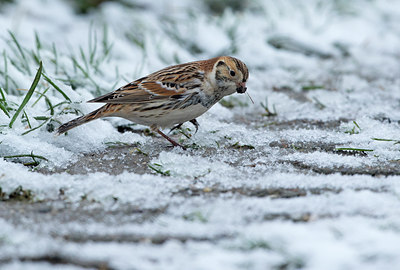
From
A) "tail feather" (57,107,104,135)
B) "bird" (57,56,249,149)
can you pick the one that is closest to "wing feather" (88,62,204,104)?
"bird" (57,56,249,149)

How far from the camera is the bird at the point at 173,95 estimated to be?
4430 mm

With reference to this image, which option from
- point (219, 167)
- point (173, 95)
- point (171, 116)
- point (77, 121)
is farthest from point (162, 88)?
point (219, 167)

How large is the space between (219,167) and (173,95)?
3.04 feet

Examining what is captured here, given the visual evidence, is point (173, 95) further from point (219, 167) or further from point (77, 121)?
point (219, 167)

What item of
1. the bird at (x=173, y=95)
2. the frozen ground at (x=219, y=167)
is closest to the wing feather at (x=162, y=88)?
the bird at (x=173, y=95)

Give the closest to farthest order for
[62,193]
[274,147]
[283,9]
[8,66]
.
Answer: [62,193] → [274,147] → [8,66] → [283,9]

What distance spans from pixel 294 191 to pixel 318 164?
0.56m

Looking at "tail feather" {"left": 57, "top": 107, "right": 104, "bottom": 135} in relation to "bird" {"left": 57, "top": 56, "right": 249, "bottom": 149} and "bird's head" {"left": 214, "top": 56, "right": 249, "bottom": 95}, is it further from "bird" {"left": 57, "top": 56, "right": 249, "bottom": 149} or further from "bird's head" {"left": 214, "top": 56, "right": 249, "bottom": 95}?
"bird's head" {"left": 214, "top": 56, "right": 249, "bottom": 95}

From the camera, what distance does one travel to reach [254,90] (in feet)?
Answer: 20.6

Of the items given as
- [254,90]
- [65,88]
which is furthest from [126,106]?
[254,90]

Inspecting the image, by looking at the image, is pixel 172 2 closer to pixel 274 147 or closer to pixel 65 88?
pixel 65 88

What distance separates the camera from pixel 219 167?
12.5 ft

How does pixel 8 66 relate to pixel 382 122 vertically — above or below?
above

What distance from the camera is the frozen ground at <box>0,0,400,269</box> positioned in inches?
103
